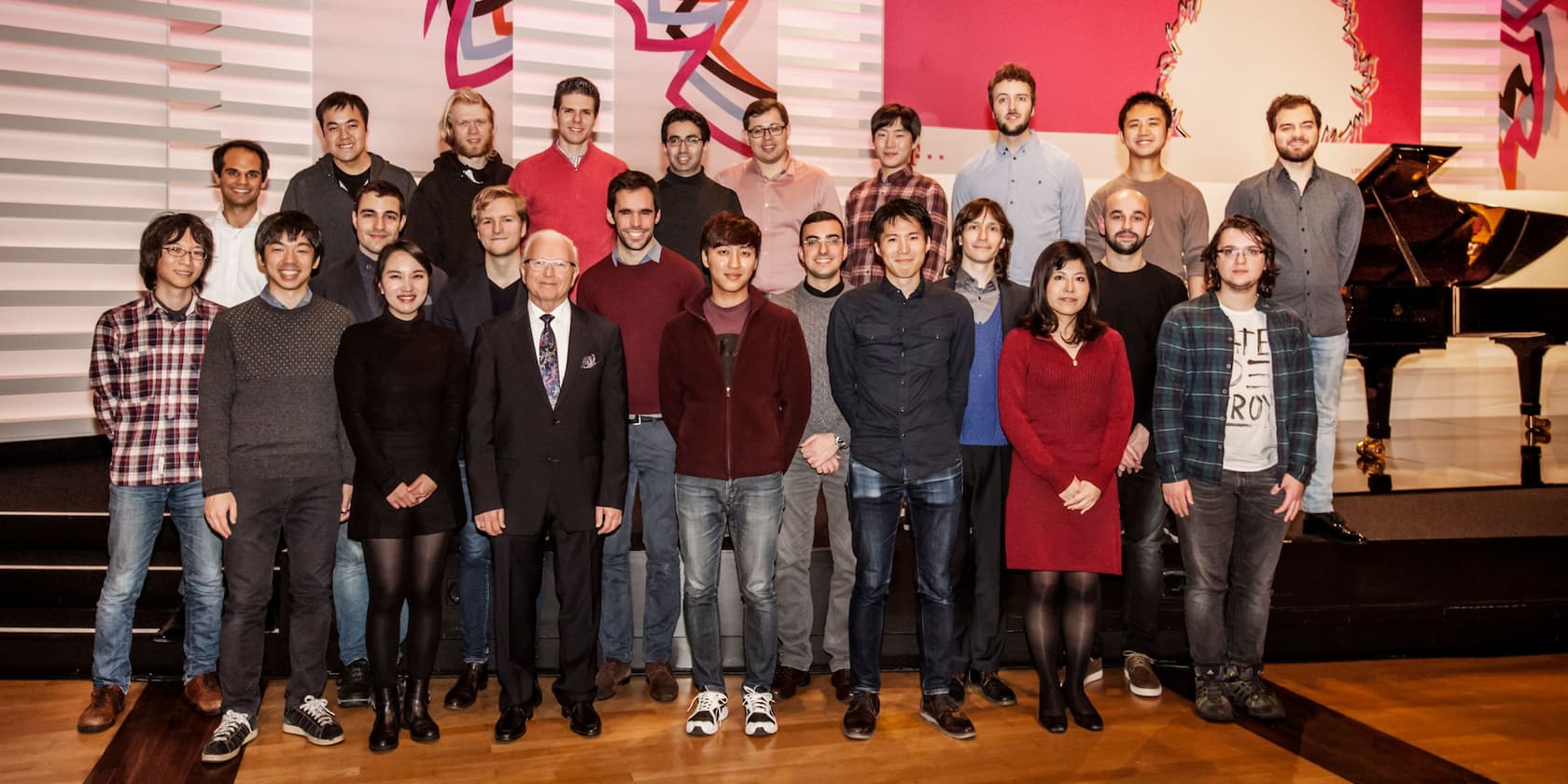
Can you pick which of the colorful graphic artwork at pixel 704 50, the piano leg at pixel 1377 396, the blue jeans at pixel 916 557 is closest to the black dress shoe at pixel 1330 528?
the piano leg at pixel 1377 396

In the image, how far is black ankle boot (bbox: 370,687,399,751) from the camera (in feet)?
9.93

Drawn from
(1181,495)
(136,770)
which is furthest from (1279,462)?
(136,770)

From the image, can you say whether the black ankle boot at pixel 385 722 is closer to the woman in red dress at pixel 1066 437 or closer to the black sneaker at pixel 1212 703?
the woman in red dress at pixel 1066 437

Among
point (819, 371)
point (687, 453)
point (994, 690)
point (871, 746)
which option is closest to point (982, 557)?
point (994, 690)

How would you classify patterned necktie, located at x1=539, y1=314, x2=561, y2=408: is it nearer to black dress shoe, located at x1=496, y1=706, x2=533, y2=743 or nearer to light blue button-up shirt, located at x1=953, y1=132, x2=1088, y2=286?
black dress shoe, located at x1=496, y1=706, x2=533, y2=743

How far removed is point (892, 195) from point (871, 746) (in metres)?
1.91

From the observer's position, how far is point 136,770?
115 inches

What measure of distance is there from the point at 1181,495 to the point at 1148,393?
0.42 metres

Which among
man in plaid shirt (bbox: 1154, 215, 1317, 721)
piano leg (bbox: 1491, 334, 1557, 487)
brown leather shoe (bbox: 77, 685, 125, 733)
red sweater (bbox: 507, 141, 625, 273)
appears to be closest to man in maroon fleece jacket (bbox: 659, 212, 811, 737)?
red sweater (bbox: 507, 141, 625, 273)

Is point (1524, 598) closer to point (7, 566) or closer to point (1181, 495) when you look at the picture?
point (1181, 495)

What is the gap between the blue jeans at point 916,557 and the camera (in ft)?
10.3

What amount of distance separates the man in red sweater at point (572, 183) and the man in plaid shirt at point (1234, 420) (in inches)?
80.6

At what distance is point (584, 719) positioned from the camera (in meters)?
3.18

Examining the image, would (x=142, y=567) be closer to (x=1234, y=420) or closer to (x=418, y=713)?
(x=418, y=713)
